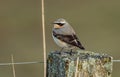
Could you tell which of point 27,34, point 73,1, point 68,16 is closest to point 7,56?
point 27,34

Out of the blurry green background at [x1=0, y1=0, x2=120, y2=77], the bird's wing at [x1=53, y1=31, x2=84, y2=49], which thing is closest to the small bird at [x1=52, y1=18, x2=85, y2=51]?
the bird's wing at [x1=53, y1=31, x2=84, y2=49]

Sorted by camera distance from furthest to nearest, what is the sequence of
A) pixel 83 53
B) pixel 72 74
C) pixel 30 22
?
pixel 30 22
pixel 83 53
pixel 72 74

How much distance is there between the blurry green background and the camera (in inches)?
588

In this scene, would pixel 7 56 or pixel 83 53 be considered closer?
pixel 83 53

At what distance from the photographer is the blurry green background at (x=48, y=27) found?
14.9m

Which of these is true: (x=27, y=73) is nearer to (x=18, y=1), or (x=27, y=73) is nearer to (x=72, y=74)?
(x=72, y=74)

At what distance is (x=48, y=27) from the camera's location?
57.9ft

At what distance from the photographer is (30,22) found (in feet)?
61.8

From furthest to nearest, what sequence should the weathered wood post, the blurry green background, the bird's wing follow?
1. the blurry green background
2. the bird's wing
3. the weathered wood post

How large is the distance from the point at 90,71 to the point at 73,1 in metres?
15.5

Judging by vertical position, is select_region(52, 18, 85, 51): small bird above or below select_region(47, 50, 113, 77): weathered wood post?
above

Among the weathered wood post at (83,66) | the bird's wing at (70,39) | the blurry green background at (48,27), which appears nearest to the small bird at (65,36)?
the bird's wing at (70,39)

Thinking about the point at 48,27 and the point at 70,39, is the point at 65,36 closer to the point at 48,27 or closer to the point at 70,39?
the point at 70,39

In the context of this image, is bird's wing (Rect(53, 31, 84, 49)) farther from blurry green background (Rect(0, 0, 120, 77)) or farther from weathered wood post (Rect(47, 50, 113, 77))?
blurry green background (Rect(0, 0, 120, 77))
